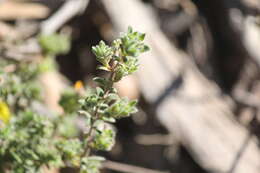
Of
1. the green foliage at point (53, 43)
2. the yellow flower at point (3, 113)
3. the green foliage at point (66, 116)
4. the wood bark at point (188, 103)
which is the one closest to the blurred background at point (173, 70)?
the wood bark at point (188, 103)

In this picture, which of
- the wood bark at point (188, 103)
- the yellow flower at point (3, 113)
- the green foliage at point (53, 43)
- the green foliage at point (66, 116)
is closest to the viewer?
the green foliage at point (66, 116)

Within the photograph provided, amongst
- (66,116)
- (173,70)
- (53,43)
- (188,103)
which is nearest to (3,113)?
(66,116)

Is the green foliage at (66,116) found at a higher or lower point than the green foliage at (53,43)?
lower

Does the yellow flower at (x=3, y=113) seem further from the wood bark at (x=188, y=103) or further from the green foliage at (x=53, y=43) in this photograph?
the wood bark at (x=188, y=103)

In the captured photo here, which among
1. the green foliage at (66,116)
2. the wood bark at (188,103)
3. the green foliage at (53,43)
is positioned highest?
the green foliage at (53,43)

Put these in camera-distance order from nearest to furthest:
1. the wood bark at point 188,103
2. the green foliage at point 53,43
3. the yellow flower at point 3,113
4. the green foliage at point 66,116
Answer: the green foliage at point 66,116 → the yellow flower at point 3,113 → the green foliage at point 53,43 → the wood bark at point 188,103

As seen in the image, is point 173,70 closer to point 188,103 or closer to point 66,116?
point 188,103
